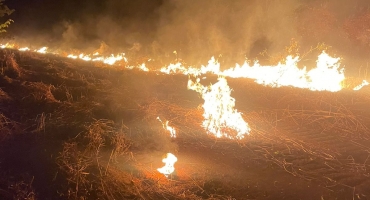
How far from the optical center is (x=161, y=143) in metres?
6.76

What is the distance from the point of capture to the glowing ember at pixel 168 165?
579cm

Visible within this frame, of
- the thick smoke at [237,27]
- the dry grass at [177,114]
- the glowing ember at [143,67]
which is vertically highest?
the thick smoke at [237,27]

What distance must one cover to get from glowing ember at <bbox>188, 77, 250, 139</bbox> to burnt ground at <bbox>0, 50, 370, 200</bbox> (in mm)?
254

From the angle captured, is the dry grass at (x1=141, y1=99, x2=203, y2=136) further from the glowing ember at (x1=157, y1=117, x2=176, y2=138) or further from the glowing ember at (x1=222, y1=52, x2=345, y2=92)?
the glowing ember at (x1=222, y1=52, x2=345, y2=92)

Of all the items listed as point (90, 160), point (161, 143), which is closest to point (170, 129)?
point (161, 143)

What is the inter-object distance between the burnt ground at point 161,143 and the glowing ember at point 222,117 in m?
0.25

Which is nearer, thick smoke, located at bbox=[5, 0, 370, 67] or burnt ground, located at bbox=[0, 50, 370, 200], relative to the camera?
burnt ground, located at bbox=[0, 50, 370, 200]

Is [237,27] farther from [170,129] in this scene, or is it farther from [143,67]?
[170,129]

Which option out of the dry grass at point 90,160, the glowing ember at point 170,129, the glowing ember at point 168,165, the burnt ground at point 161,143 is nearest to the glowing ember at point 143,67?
the burnt ground at point 161,143

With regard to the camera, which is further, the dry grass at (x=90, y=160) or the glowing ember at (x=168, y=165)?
the glowing ember at (x=168, y=165)

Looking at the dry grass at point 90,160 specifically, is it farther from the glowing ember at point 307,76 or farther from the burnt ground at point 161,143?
the glowing ember at point 307,76

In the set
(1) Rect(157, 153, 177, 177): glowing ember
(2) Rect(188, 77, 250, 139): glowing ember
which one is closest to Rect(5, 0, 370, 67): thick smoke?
(2) Rect(188, 77, 250, 139): glowing ember

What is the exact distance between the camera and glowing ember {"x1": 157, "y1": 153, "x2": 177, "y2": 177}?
5795 mm

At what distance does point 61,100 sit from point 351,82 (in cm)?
1041
